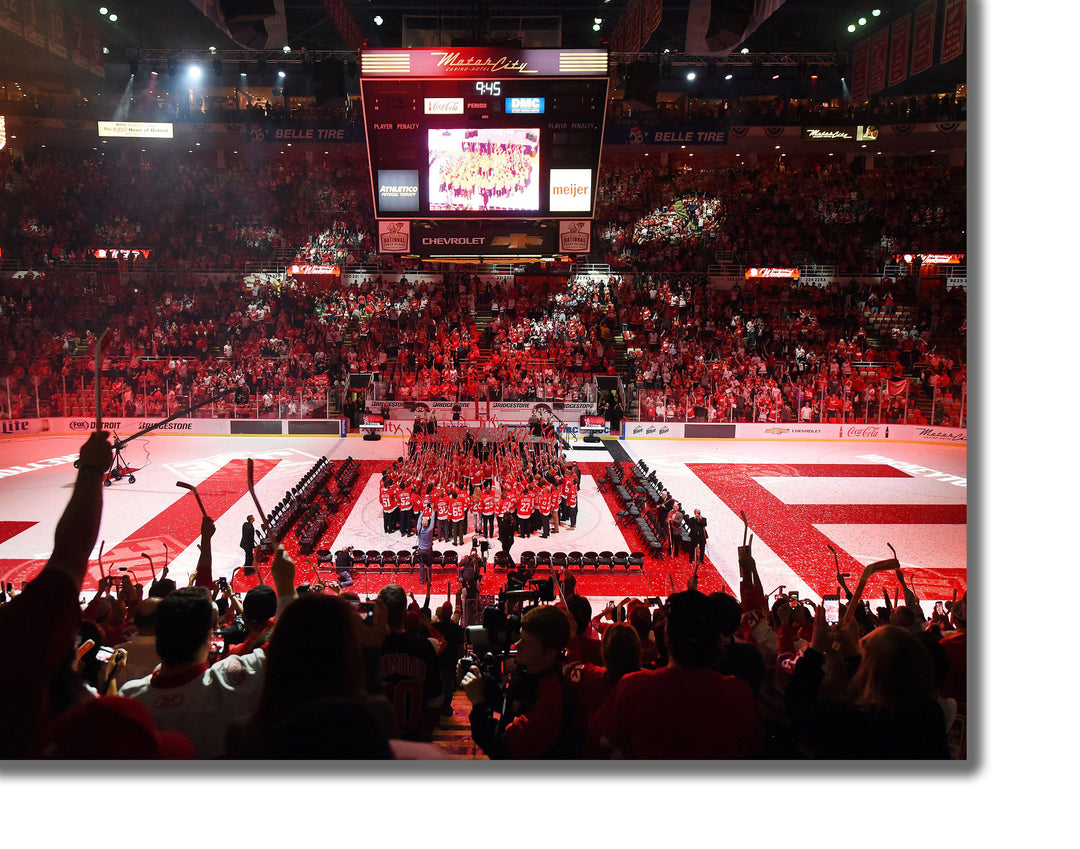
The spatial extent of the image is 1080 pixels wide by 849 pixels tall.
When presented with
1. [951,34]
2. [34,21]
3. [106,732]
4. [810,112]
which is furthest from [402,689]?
[810,112]

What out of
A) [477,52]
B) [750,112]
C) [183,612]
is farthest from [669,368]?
[183,612]

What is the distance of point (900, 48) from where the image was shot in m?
19.2

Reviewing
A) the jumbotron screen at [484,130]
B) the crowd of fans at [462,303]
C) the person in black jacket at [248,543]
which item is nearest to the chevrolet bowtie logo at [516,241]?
the jumbotron screen at [484,130]

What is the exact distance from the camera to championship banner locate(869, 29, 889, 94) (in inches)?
810

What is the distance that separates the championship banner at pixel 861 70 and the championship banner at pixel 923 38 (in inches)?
160

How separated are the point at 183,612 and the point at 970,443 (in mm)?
3891

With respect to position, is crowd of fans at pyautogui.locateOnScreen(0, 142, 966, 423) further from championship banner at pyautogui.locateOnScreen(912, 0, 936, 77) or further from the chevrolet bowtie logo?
the chevrolet bowtie logo

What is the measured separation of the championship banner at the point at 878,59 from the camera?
2058 cm

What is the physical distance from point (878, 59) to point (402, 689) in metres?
23.0

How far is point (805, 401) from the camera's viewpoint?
24234mm

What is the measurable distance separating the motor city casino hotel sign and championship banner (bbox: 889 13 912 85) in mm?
11155

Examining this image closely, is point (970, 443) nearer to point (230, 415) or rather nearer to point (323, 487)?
point (323, 487)

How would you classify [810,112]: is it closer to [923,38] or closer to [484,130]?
[923,38]

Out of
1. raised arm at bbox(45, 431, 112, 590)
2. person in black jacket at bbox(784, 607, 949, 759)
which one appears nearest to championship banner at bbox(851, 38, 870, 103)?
person in black jacket at bbox(784, 607, 949, 759)
